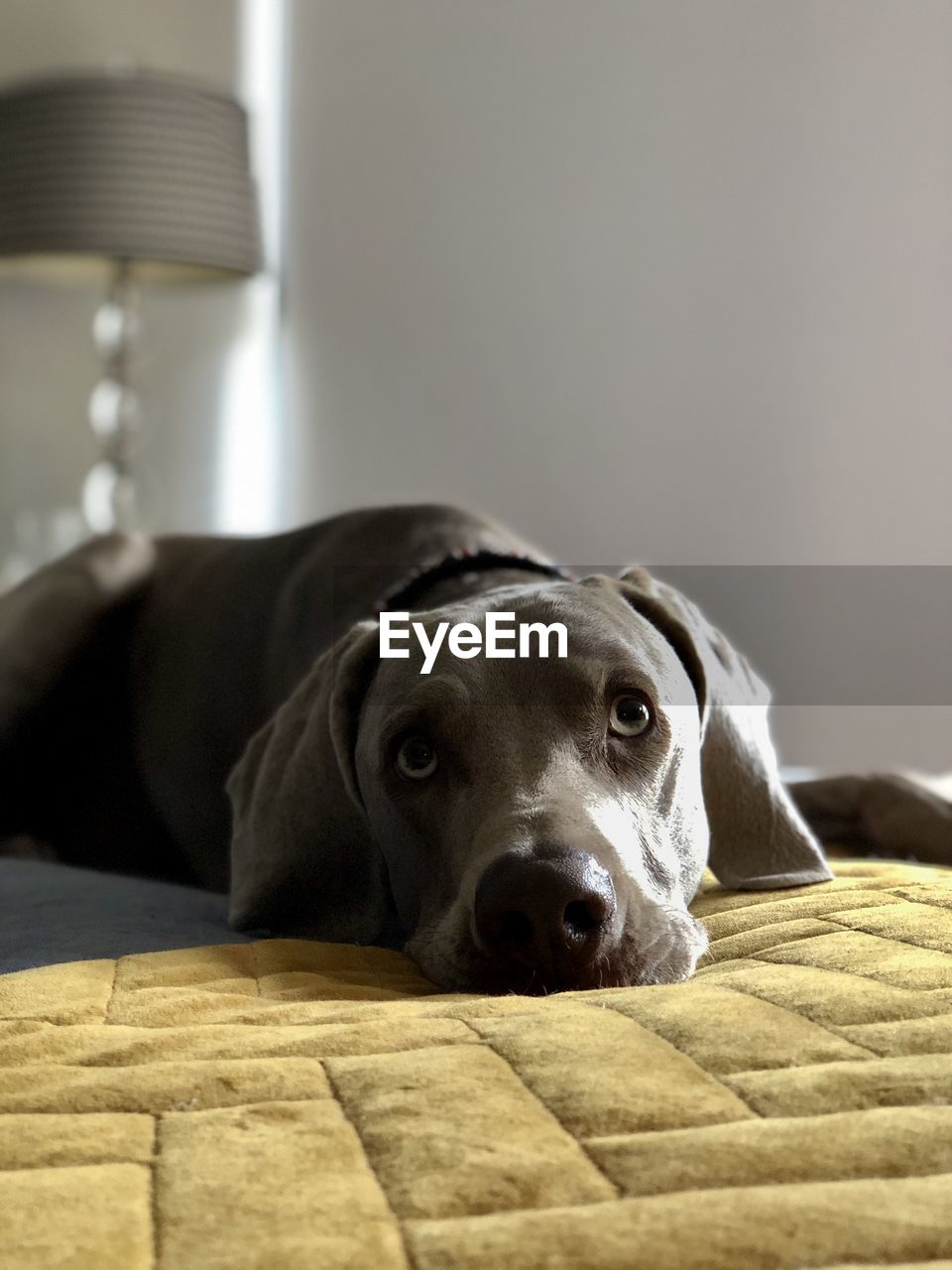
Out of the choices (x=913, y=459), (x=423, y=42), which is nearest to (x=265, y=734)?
(x=913, y=459)

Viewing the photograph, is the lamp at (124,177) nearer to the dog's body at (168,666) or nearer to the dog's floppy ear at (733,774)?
the dog's body at (168,666)

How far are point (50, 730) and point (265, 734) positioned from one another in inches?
35.4

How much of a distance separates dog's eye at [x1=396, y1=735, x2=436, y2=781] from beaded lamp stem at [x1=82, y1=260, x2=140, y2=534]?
2.79 m

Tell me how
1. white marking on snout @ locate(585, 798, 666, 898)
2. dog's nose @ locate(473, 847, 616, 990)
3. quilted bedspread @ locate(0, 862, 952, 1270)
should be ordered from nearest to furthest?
quilted bedspread @ locate(0, 862, 952, 1270) → dog's nose @ locate(473, 847, 616, 990) → white marking on snout @ locate(585, 798, 666, 898)

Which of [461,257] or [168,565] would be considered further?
[461,257]

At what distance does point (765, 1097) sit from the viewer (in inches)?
29.4

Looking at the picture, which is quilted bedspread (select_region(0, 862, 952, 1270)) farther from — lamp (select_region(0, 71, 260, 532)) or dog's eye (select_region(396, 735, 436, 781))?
lamp (select_region(0, 71, 260, 532))

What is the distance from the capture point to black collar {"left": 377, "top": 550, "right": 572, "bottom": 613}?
188cm

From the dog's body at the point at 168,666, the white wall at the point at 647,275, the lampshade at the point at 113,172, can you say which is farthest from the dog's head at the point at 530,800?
the lampshade at the point at 113,172

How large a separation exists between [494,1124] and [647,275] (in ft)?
10.8

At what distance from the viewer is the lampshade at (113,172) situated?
144 inches

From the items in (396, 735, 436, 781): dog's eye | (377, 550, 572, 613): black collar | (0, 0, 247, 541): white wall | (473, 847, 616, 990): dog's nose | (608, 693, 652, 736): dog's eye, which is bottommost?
(473, 847, 616, 990): dog's nose

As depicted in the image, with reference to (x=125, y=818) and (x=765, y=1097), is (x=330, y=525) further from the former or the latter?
(x=765, y=1097)

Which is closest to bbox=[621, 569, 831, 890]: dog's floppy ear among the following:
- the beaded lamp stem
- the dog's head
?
the dog's head
